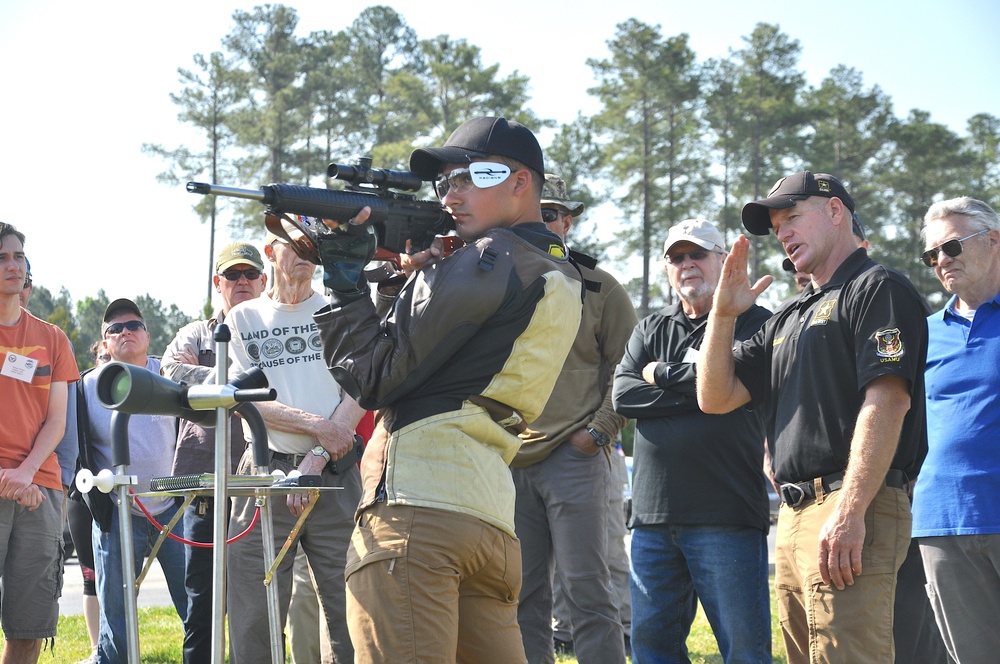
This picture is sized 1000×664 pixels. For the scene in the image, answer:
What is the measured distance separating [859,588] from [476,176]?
1968 mm

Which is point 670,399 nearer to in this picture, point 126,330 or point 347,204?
point 347,204

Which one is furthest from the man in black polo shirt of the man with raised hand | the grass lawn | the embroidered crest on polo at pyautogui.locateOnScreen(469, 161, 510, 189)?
the grass lawn

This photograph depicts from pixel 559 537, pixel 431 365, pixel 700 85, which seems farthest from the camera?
pixel 700 85

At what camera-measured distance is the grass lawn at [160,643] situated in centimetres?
713

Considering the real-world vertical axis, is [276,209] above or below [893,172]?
below

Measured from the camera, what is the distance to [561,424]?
5484mm

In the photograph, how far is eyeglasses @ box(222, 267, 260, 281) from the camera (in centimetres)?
648

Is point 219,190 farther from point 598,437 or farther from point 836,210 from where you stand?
point 598,437

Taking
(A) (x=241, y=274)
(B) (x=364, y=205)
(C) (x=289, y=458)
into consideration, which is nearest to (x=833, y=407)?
(B) (x=364, y=205)

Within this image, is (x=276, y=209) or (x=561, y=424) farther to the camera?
(x=561, y=424)

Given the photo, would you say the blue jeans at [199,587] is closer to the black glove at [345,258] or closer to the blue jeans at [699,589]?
the blue jeans at [699,589]

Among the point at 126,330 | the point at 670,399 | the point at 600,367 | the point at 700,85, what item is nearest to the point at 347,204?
the point at 670,399

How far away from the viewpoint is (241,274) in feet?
21.3

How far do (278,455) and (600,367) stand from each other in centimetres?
182
